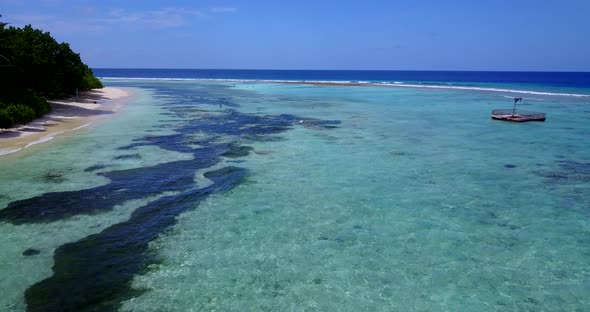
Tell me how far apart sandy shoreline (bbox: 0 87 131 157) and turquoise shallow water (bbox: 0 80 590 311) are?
2069mm

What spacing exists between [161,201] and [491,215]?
1222 cm

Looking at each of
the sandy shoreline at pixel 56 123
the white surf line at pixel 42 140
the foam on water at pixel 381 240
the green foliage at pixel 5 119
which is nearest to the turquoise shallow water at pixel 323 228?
the foam on water at pixel 381 240

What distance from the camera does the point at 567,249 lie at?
471 inches

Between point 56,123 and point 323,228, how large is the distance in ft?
92.9

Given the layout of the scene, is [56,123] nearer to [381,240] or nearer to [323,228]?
[323,228]

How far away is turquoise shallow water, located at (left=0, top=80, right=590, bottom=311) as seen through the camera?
31.3 ft

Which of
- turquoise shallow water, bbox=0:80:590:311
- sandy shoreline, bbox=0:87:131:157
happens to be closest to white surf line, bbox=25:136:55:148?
sandy shoreline, bbox=0:87:131:157

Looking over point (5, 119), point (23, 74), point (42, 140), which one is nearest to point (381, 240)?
point (42, 140)

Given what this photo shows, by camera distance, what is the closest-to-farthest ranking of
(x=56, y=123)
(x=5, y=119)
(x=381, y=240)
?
(x=381, y=240) → (x=5, y=119) → (x=56, y=123)

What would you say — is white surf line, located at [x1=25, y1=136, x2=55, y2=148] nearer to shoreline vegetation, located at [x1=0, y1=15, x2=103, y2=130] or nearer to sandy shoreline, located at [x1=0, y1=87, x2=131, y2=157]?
sandy shoreline, located at [x1=0, y1=87, x2=131, y2=157]

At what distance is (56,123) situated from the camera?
3256cm

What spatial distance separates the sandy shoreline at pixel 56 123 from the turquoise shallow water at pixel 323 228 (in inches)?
81.4

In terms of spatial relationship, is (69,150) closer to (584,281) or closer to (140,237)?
(140,237)

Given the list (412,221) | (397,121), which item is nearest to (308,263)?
(412,221)
